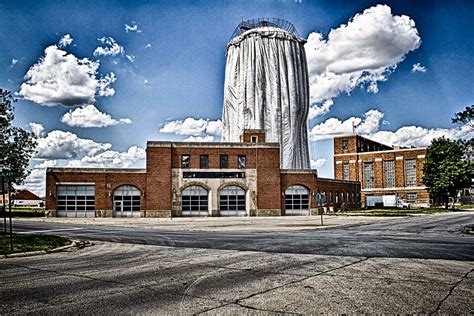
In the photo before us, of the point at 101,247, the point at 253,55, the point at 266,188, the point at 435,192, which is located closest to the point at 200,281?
the point at 101,247

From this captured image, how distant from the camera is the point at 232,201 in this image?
54.7 meters

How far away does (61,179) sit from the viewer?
168ft

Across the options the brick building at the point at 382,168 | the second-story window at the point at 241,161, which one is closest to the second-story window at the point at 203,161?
the second-story window at the point at 241,161

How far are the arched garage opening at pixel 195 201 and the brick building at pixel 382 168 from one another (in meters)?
44.1

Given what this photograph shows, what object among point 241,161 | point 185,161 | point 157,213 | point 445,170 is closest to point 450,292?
point 157,213

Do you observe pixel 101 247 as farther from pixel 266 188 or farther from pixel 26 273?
pixel 266 188

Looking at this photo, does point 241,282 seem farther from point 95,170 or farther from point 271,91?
point 271,91

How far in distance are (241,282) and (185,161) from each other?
1748 inches

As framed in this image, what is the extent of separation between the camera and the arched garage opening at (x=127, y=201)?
51.9 m

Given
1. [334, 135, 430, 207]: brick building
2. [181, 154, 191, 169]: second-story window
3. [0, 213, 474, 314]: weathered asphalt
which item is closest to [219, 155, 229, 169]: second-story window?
[181, 154, 191, 169]: second-story window

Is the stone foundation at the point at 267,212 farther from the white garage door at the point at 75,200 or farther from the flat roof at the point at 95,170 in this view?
the white garage door at the point at 75,200

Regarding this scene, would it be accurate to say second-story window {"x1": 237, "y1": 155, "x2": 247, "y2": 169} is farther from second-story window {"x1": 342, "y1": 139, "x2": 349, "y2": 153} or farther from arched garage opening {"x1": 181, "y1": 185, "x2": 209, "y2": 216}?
second-story window {"x1": 342, "y1": 139, "x2": 349, "y2": 153}

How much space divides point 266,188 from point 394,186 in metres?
50.8

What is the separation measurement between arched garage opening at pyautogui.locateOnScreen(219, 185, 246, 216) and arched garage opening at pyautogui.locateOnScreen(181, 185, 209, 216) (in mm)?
1768
